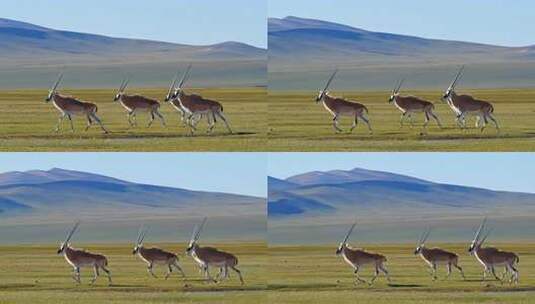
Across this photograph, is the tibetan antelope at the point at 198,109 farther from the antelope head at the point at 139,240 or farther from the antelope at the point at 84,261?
the antelope at the point at 84,261

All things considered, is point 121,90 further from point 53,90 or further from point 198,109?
point 198,109

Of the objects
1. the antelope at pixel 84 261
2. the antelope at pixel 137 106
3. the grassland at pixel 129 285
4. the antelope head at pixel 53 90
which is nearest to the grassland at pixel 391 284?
the grassland at pixel 129 285

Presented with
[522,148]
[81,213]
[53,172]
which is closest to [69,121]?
[53,172]

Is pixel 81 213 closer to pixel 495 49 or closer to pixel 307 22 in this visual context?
pixel 307 22

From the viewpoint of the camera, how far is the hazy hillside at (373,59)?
30.3m

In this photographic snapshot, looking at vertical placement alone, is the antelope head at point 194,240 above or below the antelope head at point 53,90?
below

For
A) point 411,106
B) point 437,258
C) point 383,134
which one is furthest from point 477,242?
point 383,134

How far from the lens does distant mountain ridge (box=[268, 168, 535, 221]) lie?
29188 mm

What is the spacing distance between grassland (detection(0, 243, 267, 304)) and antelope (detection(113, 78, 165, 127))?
7.33 feet

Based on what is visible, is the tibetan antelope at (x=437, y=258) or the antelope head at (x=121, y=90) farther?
the antelope head at (x=121, y=90)

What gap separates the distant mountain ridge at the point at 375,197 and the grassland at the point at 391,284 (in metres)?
1.80

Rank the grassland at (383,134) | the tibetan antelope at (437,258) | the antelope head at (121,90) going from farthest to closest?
the antelope head at (121,90) < the tibetan antelope at (437,258) < the grassland at (383,134)

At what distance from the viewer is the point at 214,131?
82.8ft

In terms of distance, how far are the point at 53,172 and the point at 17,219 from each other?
871 centimetres
